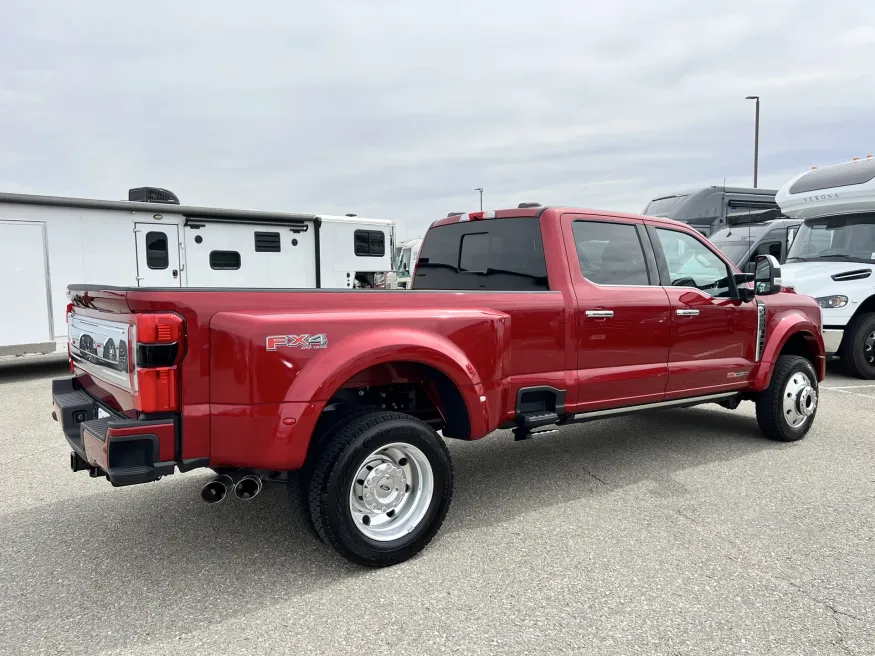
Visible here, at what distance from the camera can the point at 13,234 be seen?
28.8ft

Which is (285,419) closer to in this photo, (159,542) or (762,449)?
(159,542)

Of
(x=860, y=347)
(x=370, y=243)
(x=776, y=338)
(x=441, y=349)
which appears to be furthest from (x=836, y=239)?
(x=441, y=349)

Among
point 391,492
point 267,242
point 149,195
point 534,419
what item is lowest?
point 391,492

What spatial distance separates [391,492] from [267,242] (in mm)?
8694

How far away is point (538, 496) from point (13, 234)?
27.2ft

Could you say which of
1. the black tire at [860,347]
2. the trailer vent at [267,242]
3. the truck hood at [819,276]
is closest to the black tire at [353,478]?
the truck hood at [819,276]

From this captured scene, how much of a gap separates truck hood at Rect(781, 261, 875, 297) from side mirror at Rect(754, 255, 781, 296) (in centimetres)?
416

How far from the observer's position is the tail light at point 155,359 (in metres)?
2.67

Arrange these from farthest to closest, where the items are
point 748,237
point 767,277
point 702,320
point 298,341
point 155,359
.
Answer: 1. point 748,237
2. point 767,277
3. point 702,320
4. point 298,341
5. point 155,359

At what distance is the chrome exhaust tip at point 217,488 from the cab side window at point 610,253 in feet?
8.36

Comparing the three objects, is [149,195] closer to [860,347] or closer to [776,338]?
[776,338]

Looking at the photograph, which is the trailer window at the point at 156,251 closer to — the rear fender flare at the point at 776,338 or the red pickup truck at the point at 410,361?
the red pickup truck at the point at 410,361

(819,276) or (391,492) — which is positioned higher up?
(819,276)

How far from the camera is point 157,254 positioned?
10.2m
